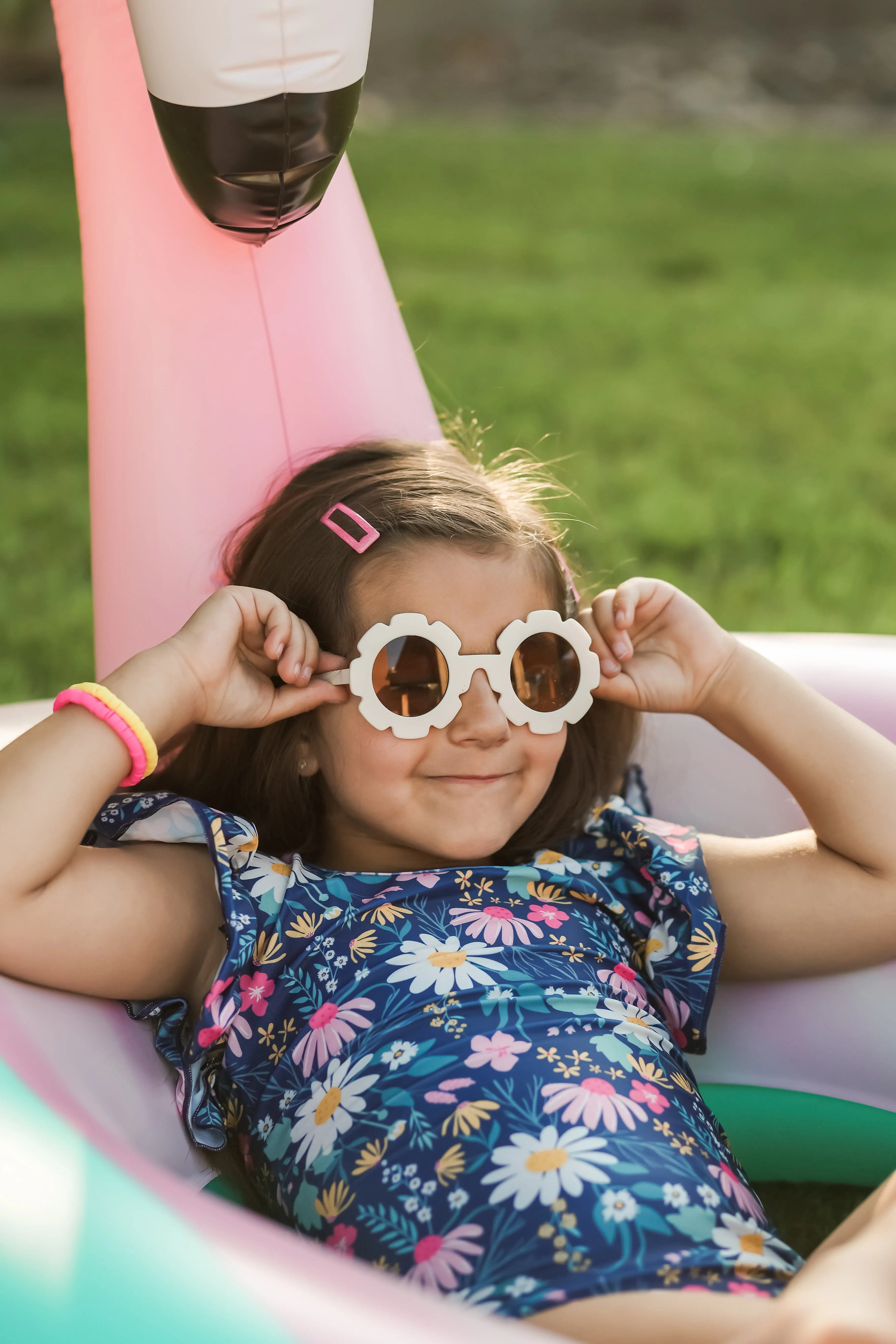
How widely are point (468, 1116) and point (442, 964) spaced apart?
0.16 meters

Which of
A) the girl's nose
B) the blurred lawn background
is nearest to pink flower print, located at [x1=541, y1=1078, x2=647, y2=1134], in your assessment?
the girl's nose

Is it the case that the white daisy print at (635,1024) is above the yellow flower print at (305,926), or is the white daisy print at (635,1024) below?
below

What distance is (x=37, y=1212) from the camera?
86 cm

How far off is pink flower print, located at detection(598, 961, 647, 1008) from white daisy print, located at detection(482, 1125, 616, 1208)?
20cm

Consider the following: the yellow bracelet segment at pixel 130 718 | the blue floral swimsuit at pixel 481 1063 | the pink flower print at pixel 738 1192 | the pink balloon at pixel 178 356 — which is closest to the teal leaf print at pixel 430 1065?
the blue floral swimsuit at pixel 481 1063

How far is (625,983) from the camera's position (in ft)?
4.38

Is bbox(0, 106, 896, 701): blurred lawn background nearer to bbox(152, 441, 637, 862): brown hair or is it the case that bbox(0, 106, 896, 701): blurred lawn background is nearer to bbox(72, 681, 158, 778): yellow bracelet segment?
bbox(152, 441, 637, 862): brown hair

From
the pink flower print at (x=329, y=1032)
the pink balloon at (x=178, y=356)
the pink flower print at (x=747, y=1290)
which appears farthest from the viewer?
the pink balloon at (x=178, y=356)

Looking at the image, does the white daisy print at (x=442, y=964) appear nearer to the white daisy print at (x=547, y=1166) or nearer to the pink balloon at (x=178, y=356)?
the white daisy print at (x=547, y=1166)

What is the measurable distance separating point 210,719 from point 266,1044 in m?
0.29

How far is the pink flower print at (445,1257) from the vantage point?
1.06m

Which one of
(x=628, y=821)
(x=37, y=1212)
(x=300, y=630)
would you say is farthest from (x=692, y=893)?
(x=37, y=1212)

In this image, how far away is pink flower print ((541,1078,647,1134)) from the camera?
1.14 m

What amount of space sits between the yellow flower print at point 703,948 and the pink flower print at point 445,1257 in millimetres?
387
